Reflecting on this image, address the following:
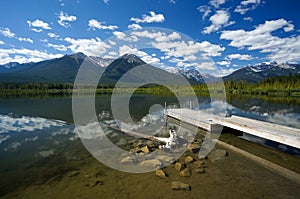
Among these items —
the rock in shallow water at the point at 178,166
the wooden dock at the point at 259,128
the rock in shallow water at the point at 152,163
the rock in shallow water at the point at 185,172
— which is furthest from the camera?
the wooden dock at the point at 259,128

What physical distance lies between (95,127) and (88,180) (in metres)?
11.2

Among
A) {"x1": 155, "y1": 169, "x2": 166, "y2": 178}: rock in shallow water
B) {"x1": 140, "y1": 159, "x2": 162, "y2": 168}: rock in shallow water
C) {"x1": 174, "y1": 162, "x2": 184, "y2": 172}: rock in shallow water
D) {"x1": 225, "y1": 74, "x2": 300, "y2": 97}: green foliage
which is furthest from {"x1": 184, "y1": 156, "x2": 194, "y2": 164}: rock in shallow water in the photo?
{"x1": 225, "y1": 74, "x2": 300, "y2": 97}: green foliage

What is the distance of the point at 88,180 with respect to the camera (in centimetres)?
821

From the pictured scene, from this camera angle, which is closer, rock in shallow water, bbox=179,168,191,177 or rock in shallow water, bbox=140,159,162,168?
rock in shallow water, bbox=179,168,191,177

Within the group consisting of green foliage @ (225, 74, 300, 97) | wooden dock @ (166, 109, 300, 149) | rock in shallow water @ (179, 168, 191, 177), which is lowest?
rock in shallow water @ (179, 168, 191, 177)

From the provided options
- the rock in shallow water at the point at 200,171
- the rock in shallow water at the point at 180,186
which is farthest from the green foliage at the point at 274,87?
the rock in shallow water at the point at 180,186

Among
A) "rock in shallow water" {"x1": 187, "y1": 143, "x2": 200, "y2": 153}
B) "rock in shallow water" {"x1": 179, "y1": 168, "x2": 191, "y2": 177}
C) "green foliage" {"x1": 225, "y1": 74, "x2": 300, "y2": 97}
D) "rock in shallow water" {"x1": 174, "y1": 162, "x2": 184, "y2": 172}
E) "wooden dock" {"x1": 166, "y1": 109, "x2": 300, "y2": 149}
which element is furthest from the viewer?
"green foliage" {"x1": 225, "y1": 74, "x2": 300, "y2": 97}

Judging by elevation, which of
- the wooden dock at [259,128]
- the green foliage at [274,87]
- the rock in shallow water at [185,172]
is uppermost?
the green foliage at [274,87]

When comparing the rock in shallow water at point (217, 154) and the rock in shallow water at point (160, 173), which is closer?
the rock in shallow water at point (160, 173)

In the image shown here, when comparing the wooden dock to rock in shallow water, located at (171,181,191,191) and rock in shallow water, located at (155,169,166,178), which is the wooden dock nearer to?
rock in shallow water, located at (171,181,191,191)

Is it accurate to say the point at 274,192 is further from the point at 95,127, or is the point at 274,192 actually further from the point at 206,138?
A: the point at 95,127

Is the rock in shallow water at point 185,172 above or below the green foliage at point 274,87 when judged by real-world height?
below

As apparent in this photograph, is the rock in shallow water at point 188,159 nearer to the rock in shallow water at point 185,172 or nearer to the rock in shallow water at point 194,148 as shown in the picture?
the rock in shallow water at point 185,172

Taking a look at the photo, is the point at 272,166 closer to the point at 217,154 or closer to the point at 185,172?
the point at 217,154
